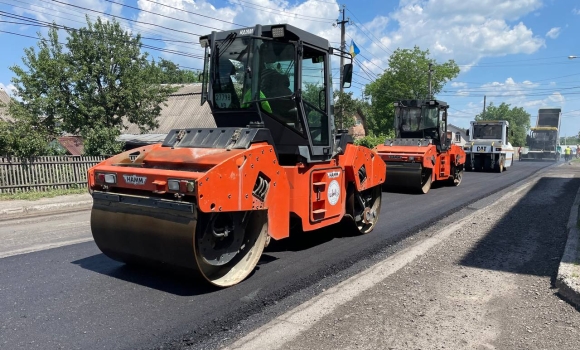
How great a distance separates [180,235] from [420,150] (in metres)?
9.87

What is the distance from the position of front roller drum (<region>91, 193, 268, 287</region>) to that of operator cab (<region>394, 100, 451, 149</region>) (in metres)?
10.6

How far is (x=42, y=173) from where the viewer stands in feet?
42.4

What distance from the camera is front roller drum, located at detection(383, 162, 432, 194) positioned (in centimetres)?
1228

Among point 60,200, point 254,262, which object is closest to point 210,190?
point 254,262

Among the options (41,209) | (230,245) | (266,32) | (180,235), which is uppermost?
(266,32)

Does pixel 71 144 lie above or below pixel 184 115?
below

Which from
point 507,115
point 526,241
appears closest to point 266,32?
point 526,241

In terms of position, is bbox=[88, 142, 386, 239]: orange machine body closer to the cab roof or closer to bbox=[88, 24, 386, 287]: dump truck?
bbox=[88, 24, 386, 287]: dump truck

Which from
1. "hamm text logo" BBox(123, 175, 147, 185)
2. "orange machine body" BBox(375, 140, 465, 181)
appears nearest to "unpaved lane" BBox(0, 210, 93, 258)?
"hamm text logo" BBox(123, 175, 147, 185)

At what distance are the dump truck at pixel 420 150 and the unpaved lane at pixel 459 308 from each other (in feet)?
19.7

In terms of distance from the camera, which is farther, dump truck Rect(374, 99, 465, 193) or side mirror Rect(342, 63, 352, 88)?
dump truck Rect(374, 99, 465, 193)

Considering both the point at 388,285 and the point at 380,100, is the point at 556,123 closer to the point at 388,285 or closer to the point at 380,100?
the point at 380,100

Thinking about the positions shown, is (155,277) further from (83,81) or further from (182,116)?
(182,116)

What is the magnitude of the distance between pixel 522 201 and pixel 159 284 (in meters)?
9.36
